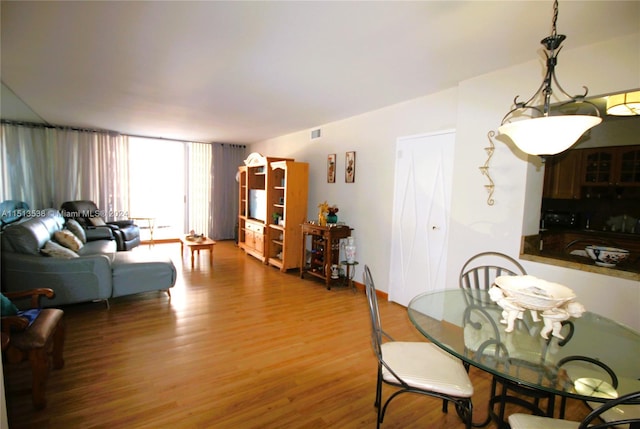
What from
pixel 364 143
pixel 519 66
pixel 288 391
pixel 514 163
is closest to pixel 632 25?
pixel 519 66

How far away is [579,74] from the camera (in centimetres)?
212

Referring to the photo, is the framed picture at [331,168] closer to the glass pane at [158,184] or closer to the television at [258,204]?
the television at [258,204]

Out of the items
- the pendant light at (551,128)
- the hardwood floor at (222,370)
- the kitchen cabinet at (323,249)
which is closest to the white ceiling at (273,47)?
the pendant light at (551,128)

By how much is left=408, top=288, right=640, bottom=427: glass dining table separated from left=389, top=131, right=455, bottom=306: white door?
4.53 feet

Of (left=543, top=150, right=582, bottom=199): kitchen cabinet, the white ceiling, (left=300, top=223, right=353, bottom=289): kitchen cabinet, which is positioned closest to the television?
(left=300, top=223, right=353, bottom=289): kitchen cabinet

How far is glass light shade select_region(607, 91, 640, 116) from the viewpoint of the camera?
1962 mm

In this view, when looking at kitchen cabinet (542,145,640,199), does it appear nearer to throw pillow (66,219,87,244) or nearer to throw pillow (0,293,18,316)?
throw pillow (0,293,18,316)

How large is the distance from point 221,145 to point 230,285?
14.2 feet

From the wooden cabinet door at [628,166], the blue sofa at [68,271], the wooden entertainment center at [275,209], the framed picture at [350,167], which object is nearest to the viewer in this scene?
the blue sofa at [68,271]

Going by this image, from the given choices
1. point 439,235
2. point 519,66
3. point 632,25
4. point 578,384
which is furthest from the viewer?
point 439,235

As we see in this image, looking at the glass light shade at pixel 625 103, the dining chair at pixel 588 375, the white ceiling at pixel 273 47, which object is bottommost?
the dining chair at pixel 588 375

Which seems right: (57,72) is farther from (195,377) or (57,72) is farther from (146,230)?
(146,230)

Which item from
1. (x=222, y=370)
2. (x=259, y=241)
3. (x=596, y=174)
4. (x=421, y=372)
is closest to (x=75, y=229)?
(x=259, y=241)

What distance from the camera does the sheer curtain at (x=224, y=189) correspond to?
741 centimetres
